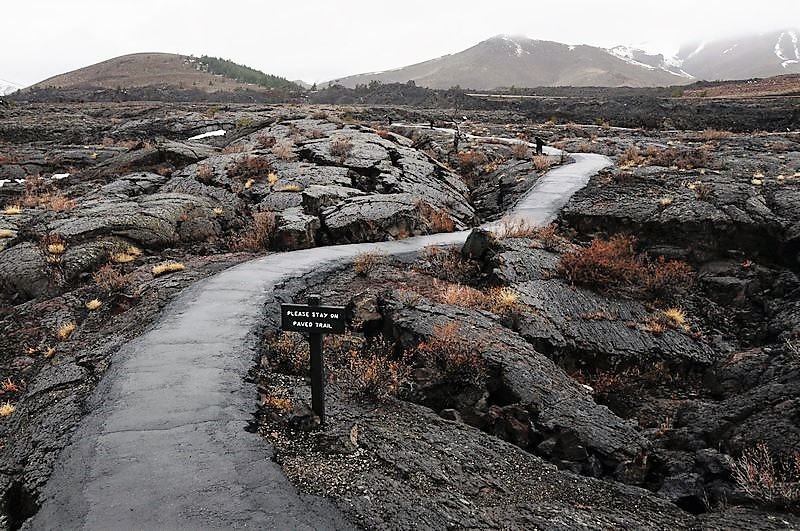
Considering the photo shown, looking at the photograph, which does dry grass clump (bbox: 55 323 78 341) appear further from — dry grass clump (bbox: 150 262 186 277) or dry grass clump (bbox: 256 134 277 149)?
dry grass clump (bbox: 256 134 277 149)

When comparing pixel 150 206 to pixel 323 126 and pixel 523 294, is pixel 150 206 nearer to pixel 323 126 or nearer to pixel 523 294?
pixel 523 294

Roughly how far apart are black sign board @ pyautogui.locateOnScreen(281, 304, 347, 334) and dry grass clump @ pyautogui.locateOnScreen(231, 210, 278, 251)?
8.86 m

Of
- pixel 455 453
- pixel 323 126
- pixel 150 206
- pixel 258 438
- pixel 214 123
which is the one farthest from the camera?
pixel 214 123

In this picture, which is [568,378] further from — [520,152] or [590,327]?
[520,152]

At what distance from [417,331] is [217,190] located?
1268 cm

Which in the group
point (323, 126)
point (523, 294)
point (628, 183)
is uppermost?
point (323, 126)

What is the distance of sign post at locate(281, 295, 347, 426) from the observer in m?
5.75

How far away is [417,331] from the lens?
8.71 meters

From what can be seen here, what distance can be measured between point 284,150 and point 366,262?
12004 mm

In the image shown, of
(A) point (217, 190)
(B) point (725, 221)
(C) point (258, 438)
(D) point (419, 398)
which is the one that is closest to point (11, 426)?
(C) point (258, 438)

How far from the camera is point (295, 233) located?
47.7 ft

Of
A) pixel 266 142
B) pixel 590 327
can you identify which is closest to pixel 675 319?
pixel 590 327

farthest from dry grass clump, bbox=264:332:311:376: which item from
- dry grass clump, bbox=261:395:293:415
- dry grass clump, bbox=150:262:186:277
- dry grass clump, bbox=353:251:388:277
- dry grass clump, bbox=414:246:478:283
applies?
dry grass clump, bbox=414:246:478:283

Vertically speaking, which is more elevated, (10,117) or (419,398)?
(10,117)
